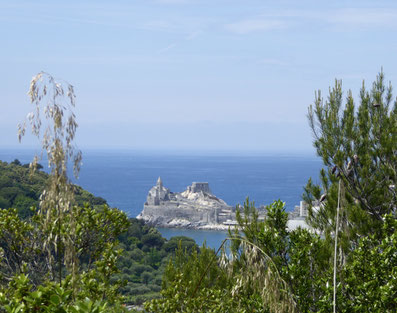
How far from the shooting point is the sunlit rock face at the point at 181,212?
301 ft

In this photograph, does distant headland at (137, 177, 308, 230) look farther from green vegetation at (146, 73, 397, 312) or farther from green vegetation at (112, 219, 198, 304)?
green vegetation at (146, 73, 397, 312)

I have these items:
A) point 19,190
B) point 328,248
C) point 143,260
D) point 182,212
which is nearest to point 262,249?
point 328,248

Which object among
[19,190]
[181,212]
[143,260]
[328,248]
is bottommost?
[181,212]

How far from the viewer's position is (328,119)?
29.2ft

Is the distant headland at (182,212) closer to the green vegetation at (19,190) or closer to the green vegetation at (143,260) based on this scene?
the green vegetation at (143,260)

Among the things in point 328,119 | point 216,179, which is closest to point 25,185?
point 328,119

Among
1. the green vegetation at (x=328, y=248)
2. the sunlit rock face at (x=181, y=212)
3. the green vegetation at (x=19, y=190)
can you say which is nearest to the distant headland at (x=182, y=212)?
the sunlit rock face at (x=181, y=212)

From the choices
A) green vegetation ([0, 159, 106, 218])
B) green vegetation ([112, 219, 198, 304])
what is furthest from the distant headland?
green vegetation ([0, 159, 106, 218])

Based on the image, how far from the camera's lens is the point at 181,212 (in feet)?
308

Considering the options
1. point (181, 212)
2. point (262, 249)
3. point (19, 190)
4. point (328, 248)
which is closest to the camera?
point (262, 249)

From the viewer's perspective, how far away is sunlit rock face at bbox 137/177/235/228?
9188 centimetres

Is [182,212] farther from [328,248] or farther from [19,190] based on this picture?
[328,248]

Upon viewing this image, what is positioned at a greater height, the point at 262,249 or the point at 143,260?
the point at 262,249

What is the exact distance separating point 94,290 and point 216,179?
15577cm
